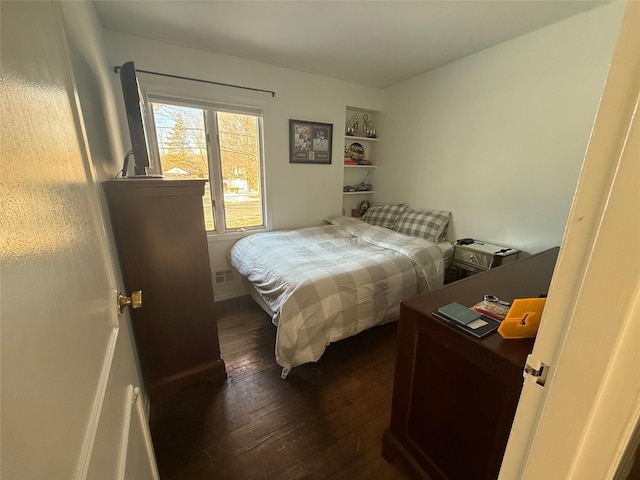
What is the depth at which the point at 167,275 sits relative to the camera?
154 cm

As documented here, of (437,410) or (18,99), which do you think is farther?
(437,410)

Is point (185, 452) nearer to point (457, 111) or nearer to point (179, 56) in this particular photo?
point (179, 56)

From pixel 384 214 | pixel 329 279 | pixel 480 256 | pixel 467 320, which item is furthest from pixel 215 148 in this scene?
pixel 480 256

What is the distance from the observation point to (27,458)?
10.0 inches

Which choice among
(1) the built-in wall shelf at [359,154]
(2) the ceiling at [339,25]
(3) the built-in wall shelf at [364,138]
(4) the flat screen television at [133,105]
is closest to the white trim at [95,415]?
(4) the flat screen television at [133,105]

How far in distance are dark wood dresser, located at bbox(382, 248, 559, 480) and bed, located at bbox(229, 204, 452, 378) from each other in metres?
0.66

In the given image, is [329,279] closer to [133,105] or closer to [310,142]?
[133,105]

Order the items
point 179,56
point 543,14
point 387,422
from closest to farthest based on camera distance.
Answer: point 387,422 < point 543,14 < point 179,56

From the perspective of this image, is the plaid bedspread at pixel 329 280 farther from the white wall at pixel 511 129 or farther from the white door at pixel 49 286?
the white door at pixel 49 286

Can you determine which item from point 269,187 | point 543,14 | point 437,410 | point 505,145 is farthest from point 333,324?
point 543,14

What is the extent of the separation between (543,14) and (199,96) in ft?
9.52

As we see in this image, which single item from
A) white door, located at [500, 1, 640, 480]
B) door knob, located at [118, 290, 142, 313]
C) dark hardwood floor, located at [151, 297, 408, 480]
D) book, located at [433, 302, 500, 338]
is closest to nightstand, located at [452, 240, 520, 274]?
dark hardwood floor, located at [151, 297, 408, 480]

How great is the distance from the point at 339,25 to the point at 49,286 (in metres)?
2.52

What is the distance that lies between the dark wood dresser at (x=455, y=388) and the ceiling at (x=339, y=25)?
1949 millimetres
